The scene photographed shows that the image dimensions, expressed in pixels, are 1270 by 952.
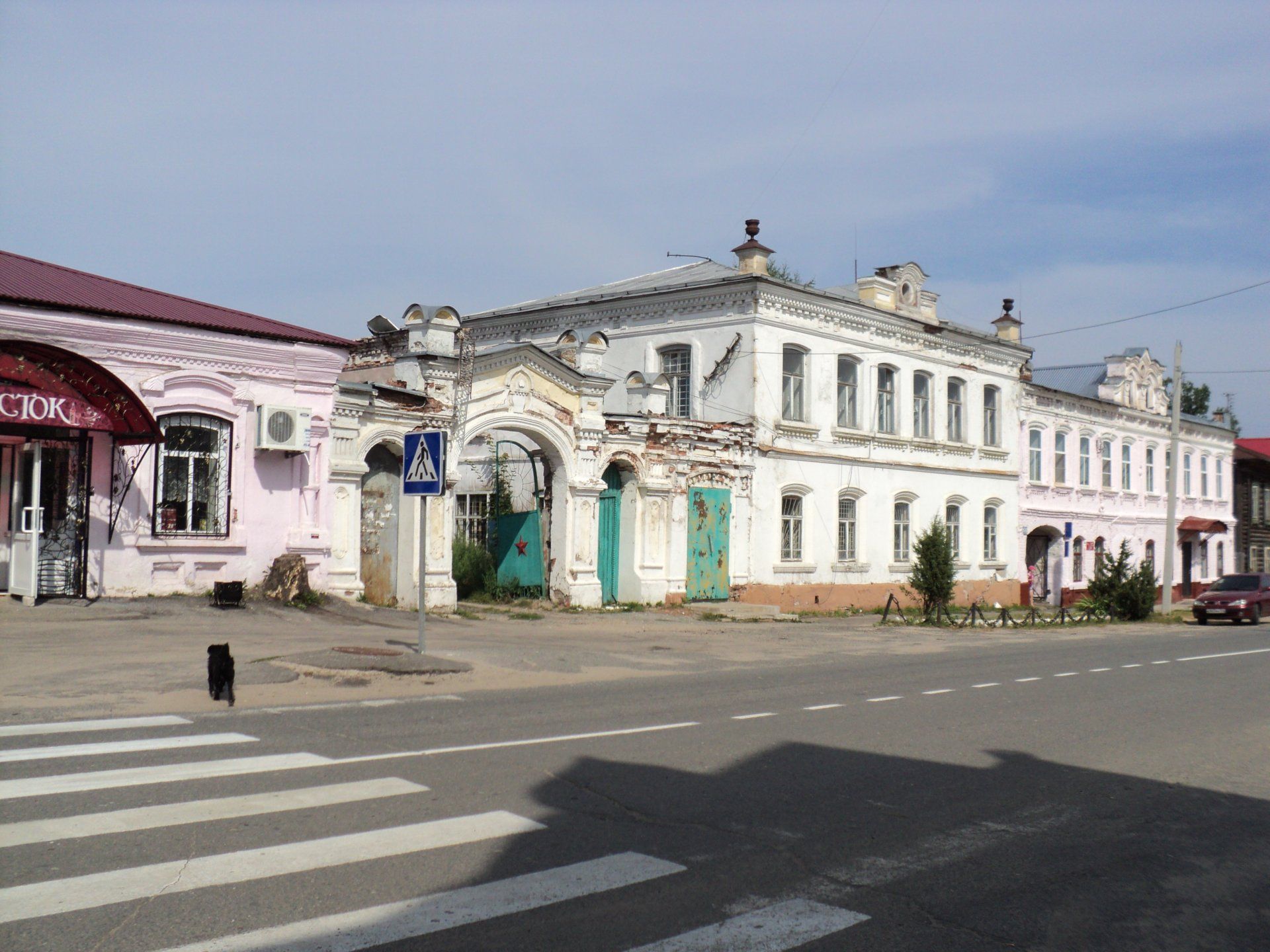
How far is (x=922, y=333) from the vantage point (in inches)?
1344

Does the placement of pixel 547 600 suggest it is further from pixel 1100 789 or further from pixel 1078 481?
pixel 1078 481

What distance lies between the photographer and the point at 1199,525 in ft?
163

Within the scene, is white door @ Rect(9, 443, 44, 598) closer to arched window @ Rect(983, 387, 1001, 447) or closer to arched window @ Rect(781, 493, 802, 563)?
arched window @ Rect(781, 493, 802, 563)

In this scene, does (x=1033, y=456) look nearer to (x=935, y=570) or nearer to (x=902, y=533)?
(x=902, y=533)

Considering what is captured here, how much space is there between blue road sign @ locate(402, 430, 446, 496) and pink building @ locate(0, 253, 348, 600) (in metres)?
5.30

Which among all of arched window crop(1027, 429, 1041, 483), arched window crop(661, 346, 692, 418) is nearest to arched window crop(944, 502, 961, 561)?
arched window crop(1027, 429, 1041, 483)

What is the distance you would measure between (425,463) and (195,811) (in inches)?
282

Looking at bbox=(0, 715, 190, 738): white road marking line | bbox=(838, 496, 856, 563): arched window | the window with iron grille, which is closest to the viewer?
bbox=(0, 715, 190, 738): white road marking line

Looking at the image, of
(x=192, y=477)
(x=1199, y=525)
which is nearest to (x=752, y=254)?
(x=192, y=477)

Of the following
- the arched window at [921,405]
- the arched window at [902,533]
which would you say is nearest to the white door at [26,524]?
the arched window at [902,533]

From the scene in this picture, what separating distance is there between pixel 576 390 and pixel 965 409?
16766 mm

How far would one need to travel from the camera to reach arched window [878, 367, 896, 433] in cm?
3294

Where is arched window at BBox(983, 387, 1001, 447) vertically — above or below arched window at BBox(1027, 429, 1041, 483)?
above

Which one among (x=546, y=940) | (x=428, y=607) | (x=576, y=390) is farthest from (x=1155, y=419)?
(x=546, y=940)
